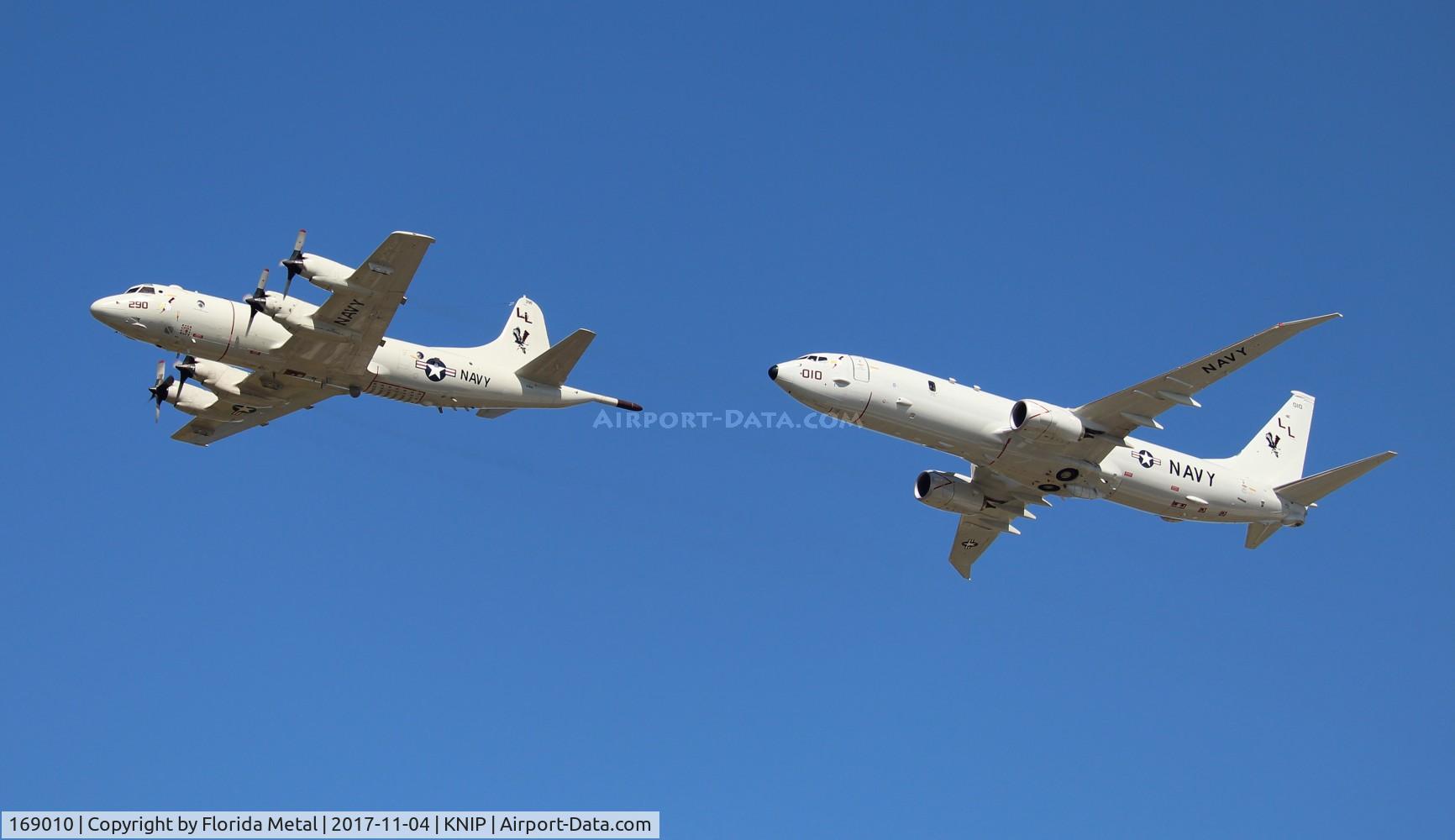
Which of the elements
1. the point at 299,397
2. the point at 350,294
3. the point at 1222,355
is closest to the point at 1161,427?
the point at 1222,355

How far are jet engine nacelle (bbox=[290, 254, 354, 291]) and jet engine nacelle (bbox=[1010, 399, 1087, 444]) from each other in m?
19.5

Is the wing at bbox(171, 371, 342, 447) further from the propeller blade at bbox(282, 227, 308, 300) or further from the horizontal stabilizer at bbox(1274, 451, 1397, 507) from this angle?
the horizontal stabilizer at bbox(1274, 451, 1397, 507)

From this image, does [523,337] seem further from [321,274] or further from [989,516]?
[989,516]

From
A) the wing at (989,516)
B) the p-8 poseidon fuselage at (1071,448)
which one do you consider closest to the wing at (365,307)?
the p-8 poseidon fuselage at (1071,448)

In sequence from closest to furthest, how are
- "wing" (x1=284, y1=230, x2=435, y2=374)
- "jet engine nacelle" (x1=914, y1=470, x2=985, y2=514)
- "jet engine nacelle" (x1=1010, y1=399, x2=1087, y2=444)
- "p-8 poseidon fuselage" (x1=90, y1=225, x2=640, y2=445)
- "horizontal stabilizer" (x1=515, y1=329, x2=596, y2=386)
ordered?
"jet engine nacelle" (x1=1010, y1=399, x2=1087, y2=444)
"wing" (x1=284, y1=230, x2=435, y2=374)
"p-8 poseidon fuselage" (x1=90, y1=225, x2=640, y2=445)
"jet engine nacelle" (x1=914, y1=470, x2=985, y2=514)
"horizontal stabilizer" (x1=515, y1=329, x2=596, y2=386)

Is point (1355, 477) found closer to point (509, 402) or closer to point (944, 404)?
point (944, 404)

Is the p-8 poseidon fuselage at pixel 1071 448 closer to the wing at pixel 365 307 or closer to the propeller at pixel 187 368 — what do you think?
the wing at pixel 365 307

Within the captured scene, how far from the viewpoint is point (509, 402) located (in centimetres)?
5012

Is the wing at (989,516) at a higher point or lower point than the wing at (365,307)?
lower

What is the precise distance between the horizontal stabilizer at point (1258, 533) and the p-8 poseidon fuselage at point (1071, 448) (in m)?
0.04

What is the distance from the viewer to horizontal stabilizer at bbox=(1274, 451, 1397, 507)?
150 feet

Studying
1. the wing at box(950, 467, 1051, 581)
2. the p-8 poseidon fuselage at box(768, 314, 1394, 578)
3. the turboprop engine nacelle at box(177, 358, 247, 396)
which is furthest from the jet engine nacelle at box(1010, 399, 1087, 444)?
the turboprop engine nacelle at box(177, 358, 247, 396)

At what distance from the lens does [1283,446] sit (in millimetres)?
50656

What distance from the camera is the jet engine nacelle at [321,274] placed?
45.4 m
